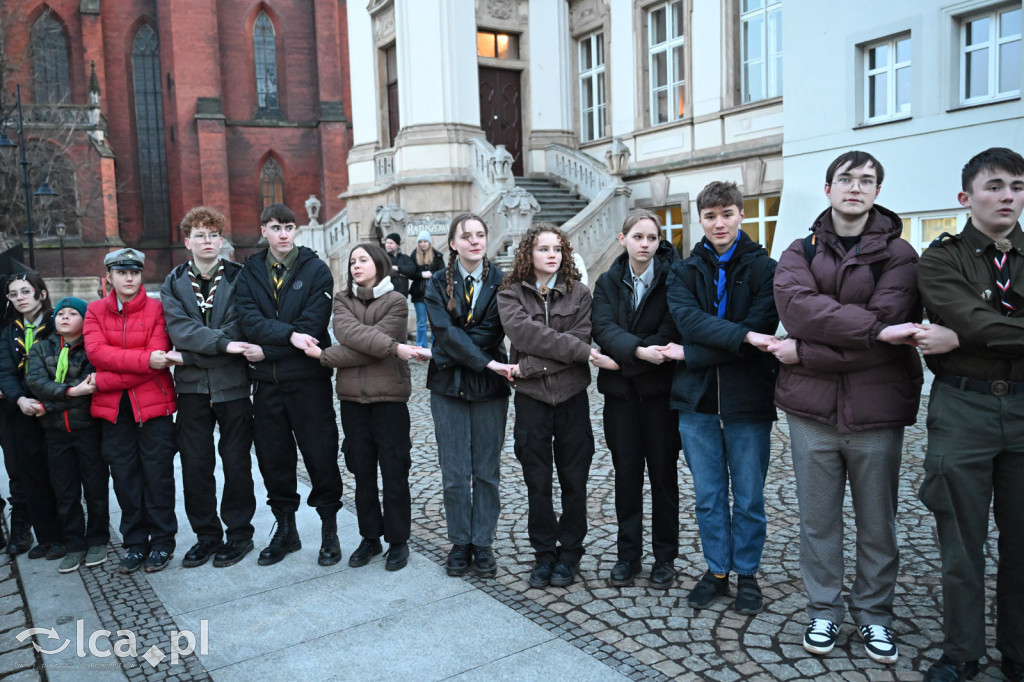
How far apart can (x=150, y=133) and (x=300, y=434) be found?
3447cm

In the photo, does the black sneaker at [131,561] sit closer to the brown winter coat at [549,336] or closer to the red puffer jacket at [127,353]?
the red puffer jacket at [127,353]

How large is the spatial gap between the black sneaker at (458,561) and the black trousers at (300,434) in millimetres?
854

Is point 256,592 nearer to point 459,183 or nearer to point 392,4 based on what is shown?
point 459,183

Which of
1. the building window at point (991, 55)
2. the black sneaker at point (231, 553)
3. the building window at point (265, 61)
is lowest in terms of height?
the black sneaker at point (231, 553)

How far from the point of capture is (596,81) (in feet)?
66.0

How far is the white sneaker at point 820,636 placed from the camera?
3594mm

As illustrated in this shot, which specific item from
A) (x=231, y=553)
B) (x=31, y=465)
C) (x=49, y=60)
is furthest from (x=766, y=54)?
(x=49, y=60)

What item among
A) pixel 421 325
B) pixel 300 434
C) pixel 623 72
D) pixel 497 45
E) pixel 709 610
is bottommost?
pixel 709 610

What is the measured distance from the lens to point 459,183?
1909 centimetres

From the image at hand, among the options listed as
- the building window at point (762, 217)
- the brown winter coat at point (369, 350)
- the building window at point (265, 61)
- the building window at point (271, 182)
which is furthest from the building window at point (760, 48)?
the building window at point (265, 61)

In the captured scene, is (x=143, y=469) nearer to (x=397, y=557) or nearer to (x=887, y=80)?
(x=397, y=557)

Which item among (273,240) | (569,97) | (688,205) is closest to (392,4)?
(569,97)

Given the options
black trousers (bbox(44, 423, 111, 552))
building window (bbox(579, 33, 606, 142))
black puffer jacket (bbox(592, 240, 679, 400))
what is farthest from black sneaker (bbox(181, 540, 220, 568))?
building window (bbox(579, 33, 606, 142))

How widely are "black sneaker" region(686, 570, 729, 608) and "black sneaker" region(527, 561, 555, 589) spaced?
786mm
